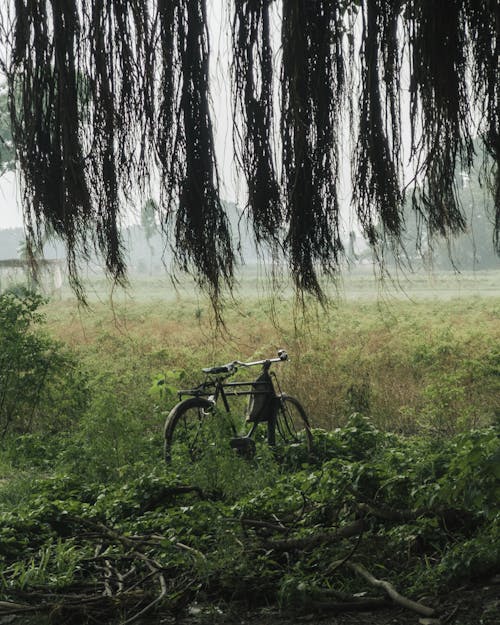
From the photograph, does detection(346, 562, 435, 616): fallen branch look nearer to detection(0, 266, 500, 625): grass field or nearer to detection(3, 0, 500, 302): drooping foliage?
detection(0, 266, 500, 625): grass field

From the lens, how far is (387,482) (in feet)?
9.64

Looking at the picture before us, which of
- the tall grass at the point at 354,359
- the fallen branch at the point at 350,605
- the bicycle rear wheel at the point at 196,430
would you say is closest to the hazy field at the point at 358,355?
the tall grass at the point at 354,359

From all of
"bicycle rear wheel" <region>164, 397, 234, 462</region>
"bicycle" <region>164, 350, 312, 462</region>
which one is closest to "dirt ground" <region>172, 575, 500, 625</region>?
"bicycle rear wheel" <region>164, 397, 234, 462</region>

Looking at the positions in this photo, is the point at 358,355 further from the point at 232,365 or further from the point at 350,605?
the point at 350,605

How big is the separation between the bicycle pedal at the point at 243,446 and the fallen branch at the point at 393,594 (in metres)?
2.06

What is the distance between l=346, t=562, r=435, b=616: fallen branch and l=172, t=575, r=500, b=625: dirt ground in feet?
0.07

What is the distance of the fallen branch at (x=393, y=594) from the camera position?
2.30 meters

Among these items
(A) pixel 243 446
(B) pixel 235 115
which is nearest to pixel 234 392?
(A) pixel 243 446

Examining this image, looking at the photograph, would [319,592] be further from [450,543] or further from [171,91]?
[171,91]

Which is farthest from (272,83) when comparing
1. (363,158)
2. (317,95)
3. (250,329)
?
(250,329)

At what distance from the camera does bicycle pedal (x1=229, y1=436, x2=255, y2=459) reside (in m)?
4.73

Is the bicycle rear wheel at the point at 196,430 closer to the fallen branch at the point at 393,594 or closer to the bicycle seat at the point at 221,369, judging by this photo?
the bicycle seat at the point at 221,369

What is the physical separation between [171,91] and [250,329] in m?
11.3

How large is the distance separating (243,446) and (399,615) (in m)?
2.39
